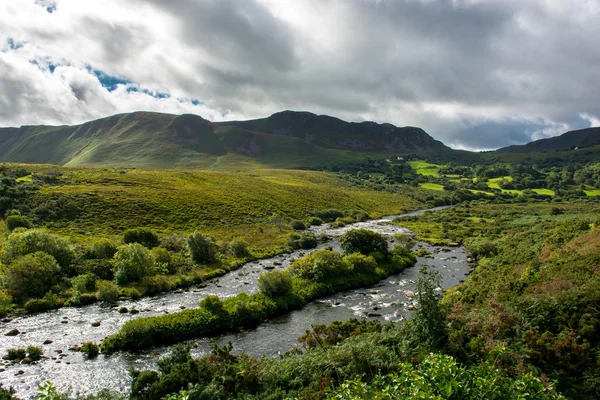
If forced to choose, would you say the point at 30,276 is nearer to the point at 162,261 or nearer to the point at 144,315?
the point at 144,315

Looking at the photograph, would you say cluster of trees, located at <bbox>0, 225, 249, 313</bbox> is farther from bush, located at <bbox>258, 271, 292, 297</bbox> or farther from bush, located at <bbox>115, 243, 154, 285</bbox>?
bush, located at <bbox>258, 271, 292, 297</bbox>

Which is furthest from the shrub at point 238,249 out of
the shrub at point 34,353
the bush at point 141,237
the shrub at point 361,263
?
the shrub at point 34,353

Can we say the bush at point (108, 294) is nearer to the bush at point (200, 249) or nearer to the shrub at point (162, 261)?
the shrub at point (162, 261)

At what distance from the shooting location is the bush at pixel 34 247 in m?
59.9

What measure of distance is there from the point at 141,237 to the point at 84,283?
1046 inches

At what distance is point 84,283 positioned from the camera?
55.8 metres

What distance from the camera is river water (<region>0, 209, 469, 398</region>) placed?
111 feet

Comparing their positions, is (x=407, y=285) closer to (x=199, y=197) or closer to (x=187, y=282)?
(x=187, y=282)

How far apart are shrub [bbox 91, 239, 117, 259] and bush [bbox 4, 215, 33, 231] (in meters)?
26.1

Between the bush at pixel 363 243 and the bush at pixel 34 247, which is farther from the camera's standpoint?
the bush at pixel 363 243

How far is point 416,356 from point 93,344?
115ft

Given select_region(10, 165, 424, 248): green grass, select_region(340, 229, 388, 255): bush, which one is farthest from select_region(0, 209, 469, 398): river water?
select_region(10, 165, 424, 248): green grass

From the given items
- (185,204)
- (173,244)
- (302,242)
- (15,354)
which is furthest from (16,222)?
(302,242)

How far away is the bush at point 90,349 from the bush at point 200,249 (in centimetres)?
3568
